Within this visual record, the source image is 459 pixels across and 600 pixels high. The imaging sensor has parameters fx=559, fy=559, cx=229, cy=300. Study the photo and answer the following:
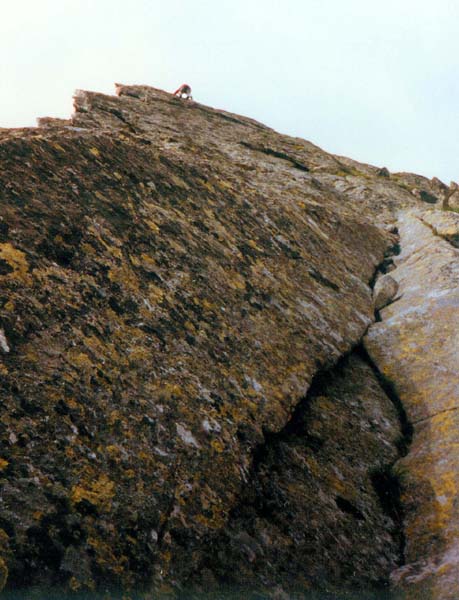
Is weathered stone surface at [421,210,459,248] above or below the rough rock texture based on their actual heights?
above

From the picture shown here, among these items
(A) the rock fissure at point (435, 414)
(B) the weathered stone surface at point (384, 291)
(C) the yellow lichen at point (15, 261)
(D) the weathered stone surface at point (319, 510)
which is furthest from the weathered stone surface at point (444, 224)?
(C) the yellow lichen at point (15, 261)

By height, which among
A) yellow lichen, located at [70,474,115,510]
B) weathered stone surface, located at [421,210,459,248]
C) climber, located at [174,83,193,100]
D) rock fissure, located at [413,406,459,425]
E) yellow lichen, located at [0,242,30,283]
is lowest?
rock fissure, located at [413,406,459,425]

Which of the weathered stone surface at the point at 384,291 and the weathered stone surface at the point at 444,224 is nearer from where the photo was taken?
the weathered stone surface at the point at 384,291

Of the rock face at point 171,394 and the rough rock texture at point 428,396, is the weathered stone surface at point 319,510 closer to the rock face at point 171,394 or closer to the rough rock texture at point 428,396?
the rock face at point 171,394

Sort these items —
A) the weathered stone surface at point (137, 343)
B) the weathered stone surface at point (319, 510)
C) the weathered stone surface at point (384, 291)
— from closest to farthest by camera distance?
the weathered stone surface at point (137, 343) < the weathered stone surface at point (319, 510) < the weathered stone surface at point (384, 291)

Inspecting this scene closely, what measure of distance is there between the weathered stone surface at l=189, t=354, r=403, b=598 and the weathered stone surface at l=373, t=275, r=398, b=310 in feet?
13.6

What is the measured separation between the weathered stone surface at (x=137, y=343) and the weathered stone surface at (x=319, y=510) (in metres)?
0.40

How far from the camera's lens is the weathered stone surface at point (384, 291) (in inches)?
531

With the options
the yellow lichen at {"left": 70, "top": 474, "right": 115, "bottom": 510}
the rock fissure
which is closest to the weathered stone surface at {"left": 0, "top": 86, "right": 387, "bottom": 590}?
the yellow lichen at {"left": 70, "top": 474, "right": 115, "bottom": 510}

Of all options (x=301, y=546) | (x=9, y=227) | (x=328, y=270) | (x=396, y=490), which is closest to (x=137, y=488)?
(x=301, y=546)

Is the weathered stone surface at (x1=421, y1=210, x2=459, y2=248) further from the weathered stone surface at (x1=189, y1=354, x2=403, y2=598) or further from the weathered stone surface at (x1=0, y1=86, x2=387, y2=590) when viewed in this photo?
the weathered stone surface at (x1=189, y1=354, x2=403, y2=598)

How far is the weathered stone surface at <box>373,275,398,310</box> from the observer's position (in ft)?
44.3

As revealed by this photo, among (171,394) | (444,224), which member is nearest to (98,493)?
(171,394)

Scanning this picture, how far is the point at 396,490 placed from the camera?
28.0 ft
